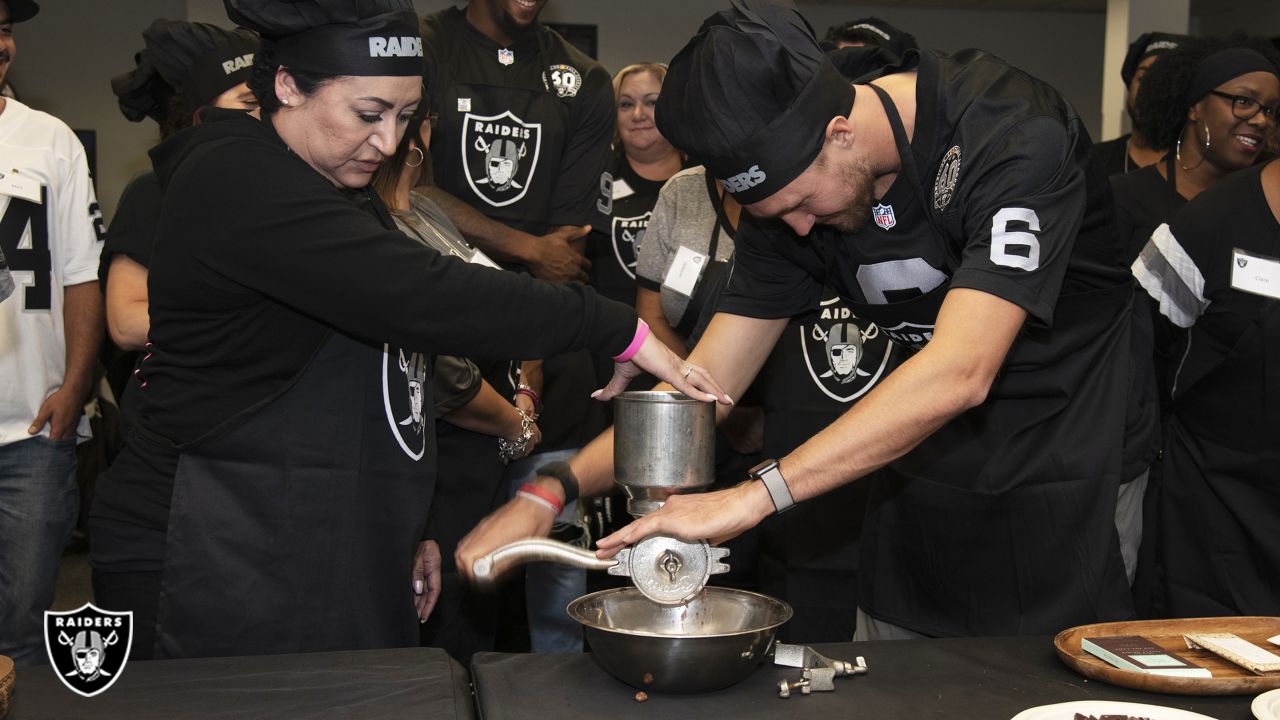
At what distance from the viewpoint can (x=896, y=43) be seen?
133 inches

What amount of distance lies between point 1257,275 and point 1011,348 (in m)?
0.61

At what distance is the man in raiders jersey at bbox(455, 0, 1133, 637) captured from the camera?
167 centimetres

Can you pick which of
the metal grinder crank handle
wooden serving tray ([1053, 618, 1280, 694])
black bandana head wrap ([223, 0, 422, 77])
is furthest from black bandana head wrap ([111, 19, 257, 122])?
wooden serving tray ([1053, 618, 1280, 694])

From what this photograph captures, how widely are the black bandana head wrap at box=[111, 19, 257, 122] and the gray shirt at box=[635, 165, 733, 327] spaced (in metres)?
1.15

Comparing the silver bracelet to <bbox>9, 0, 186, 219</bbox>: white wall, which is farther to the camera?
<bbox>9, 0, 186, 219</bbox>: white wall

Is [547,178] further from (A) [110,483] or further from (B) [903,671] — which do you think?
(B) [903,671]

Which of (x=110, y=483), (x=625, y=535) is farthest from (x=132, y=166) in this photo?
(x=625, y=535)

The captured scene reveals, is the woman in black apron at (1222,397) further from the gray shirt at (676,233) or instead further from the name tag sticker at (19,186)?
the name tag sticker at (19,186)

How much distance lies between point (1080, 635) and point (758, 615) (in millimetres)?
466

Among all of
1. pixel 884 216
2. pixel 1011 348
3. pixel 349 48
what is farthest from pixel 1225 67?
pixel 349 48

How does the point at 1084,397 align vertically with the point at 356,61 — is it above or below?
below

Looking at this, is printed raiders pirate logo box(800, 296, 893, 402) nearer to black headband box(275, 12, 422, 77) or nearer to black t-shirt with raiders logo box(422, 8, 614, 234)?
black t-shirt with raiders logo box(422, 8, 614, 234)

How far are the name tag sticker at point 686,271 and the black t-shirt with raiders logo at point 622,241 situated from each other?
58cm

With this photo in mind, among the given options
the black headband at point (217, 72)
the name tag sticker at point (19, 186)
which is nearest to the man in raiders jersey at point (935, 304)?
the black headband at point (217, 72)
